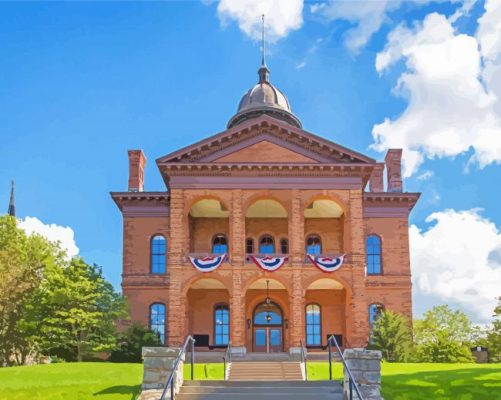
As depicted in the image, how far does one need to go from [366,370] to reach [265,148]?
2263cm

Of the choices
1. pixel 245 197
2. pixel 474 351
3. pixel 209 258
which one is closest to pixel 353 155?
pixel 245 197

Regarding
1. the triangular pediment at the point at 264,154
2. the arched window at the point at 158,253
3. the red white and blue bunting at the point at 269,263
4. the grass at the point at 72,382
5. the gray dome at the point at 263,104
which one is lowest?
the grass at the point at 72,382

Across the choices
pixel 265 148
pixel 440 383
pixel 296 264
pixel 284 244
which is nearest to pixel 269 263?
pixel 296 264

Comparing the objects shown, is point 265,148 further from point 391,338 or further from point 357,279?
point 391,338

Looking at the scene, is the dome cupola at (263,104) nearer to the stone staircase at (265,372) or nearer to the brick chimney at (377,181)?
the brick chimney at (377,181)

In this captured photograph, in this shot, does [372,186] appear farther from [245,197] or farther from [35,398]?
[35,398]

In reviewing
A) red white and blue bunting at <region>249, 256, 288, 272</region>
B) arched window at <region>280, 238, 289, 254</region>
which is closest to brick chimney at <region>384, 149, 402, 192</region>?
arched window at <region>280, 238, 289, 254</region>

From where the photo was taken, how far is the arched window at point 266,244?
147ft

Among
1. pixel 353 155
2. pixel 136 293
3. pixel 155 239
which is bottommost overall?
pixel 136 293

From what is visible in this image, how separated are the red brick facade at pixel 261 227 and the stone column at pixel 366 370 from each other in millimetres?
18610

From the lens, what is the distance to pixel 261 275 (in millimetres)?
39250

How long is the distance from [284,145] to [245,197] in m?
3.56

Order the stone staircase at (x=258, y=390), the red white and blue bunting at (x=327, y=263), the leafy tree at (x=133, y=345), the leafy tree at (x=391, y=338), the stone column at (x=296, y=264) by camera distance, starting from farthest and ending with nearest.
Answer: the red white and blue bunting at (x=327, y=263)
the stone column at (x=296, y=264)
the leafy tree at (x=391, y=338)
the leafy tree at (x=133, y=345)
the stone staircase at (x=258, y=390)

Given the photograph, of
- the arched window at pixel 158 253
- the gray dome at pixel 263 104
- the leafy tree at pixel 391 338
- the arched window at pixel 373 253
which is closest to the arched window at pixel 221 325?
the arched window at pixel 158 253
